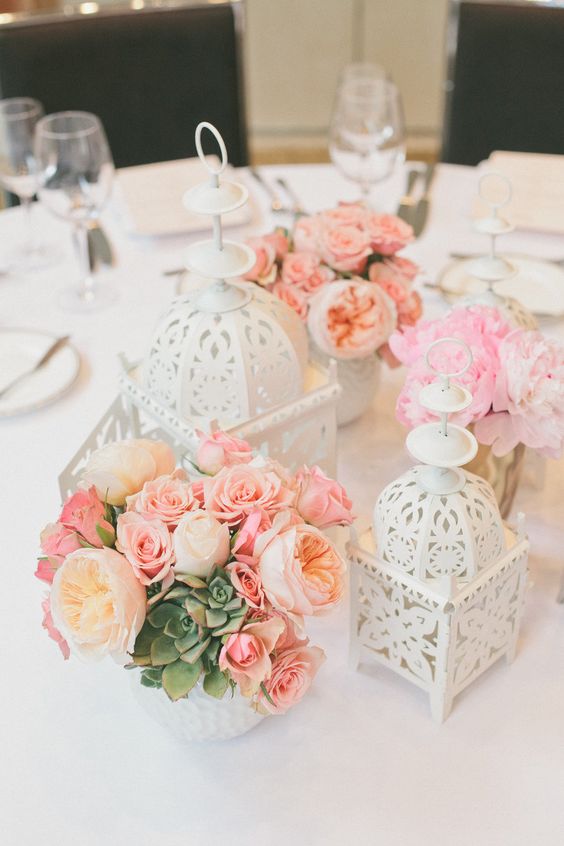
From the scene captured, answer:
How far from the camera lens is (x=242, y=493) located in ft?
2.46

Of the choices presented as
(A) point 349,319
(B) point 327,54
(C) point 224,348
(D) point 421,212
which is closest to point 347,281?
(A) point 349,319

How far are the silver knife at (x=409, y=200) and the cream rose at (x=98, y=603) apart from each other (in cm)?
99

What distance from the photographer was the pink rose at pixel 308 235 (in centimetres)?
111

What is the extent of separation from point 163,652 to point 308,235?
549 millimetres

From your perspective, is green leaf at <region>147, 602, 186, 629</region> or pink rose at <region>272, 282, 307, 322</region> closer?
green leaf at <region>147, 602, 186, 629</region>

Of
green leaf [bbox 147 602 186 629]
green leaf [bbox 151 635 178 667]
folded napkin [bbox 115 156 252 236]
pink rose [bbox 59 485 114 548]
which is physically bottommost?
folded napkin [bbox 115 156 252 236]

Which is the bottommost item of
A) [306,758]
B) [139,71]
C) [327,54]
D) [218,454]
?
[327,54]

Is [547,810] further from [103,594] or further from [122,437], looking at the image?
[122,437]

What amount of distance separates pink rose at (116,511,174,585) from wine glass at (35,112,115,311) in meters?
0.74

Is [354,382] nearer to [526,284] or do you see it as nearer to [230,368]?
[230,368]

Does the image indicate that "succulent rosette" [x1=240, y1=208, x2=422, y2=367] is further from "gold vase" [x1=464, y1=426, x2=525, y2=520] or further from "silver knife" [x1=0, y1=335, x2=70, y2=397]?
"silver knife" [x1=0, y1=335, x2=70, y2=397]

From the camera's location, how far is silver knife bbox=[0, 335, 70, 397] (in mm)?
1242

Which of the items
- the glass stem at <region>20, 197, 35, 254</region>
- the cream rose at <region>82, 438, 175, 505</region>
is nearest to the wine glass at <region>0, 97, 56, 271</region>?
the glass stem at <region>20, 197, 35, 254</region>

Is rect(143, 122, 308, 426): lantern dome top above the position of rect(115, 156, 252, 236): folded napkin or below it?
above
